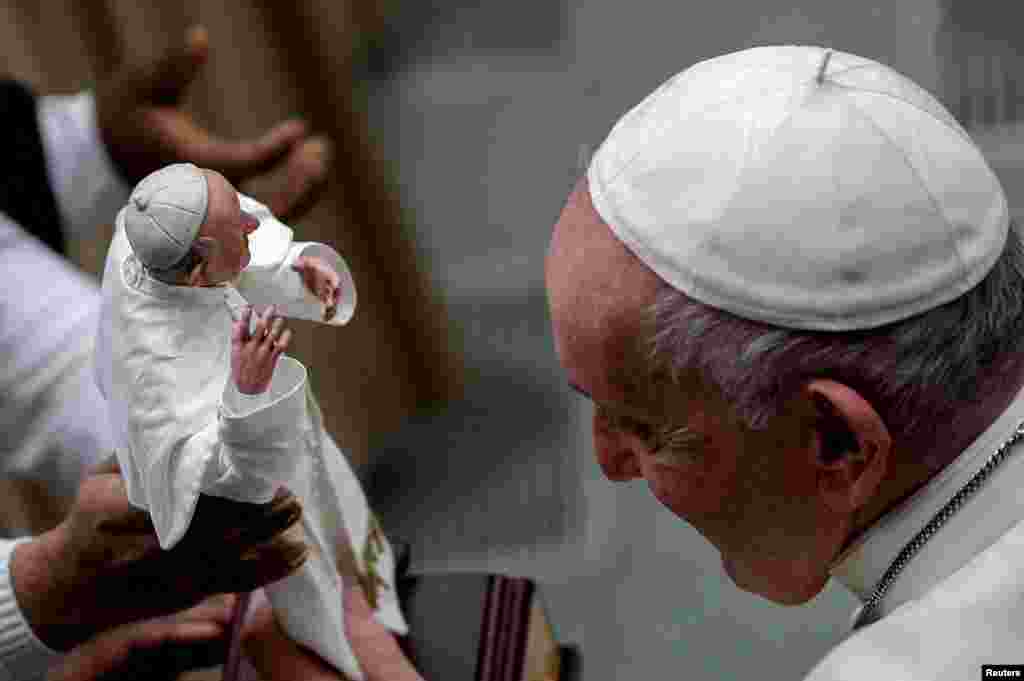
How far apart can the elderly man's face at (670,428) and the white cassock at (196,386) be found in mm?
151

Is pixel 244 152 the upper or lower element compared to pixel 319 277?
lower

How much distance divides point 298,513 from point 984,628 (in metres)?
0.41

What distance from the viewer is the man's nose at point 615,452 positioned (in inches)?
32.0

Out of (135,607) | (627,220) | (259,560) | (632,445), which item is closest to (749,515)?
Result: (632,445)

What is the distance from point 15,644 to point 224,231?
40cm

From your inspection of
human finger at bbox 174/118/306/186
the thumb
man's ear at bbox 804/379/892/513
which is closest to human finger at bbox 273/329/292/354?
man's ear at bbox 804/379/892/513

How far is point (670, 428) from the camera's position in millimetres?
776

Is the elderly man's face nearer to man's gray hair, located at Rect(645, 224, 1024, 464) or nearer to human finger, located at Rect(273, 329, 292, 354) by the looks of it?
man's gray hair, located at Rect(645, 224, 1024, 464)

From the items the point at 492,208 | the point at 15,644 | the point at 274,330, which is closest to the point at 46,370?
the point at 15,644

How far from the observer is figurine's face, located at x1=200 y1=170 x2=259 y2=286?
727 mm

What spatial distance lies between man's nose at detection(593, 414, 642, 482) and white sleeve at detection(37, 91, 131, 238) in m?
0.89

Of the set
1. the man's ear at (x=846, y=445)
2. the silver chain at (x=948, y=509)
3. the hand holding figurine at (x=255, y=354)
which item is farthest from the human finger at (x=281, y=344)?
the silver chain at (x=948, y=509)

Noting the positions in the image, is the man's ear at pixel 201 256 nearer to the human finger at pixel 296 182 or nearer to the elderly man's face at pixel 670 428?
the elderly man's face at pixel 670 428

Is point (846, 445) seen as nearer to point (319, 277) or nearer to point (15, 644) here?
point (319, 277)
